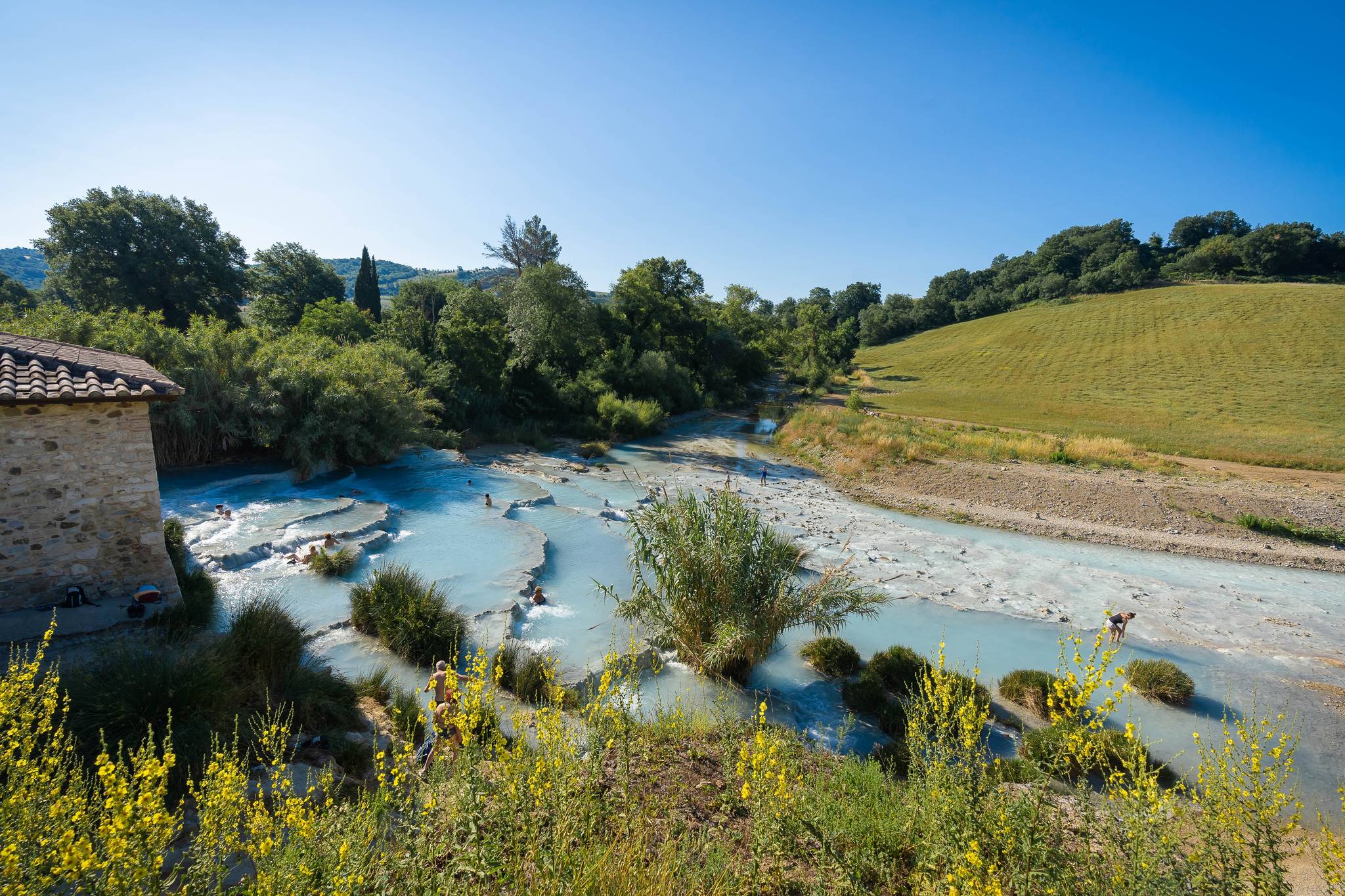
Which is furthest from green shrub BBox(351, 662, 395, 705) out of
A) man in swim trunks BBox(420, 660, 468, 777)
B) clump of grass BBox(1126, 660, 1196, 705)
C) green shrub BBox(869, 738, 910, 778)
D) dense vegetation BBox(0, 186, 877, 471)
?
dense vegetation BBox(0, 186, 877, 471)

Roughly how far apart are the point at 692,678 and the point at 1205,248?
116 metres

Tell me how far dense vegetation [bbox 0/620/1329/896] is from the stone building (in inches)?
158

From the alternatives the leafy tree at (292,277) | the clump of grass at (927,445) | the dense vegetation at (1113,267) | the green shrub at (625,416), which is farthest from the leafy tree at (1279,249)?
the leafy tree at (292,277)

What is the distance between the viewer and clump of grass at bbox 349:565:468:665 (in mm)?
9453

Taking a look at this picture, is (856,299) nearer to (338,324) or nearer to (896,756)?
(338,324)

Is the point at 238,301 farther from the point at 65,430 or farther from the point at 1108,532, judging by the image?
the point at 1108,532

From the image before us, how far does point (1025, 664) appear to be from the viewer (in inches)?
430

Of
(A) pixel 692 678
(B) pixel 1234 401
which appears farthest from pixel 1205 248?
(A) pixel 692 678

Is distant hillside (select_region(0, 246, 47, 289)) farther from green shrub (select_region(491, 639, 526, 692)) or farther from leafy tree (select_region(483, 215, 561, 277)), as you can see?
green shrub (select_region(491, 639, 526, 692))

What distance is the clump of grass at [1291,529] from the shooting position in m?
18.2

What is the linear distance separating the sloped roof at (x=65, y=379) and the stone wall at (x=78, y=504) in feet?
1.05

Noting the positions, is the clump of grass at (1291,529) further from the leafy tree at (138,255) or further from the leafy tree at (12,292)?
the leafy tree at (12,292)

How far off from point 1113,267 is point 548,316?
311 feet

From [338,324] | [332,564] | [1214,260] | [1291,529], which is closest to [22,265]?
[338,324]
